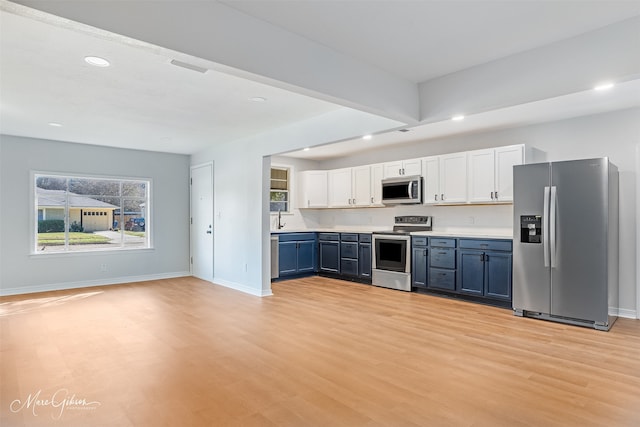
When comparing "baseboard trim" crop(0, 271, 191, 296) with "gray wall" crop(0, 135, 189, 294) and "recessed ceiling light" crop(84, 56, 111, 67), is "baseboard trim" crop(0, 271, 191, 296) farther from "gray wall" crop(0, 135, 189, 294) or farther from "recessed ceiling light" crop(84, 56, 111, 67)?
"recessed ceiling light" crop(84, 56, 111, 67)

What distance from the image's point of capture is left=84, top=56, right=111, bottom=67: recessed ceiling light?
2.94m

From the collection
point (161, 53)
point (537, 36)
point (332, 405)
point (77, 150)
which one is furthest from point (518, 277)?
point (77, 150)

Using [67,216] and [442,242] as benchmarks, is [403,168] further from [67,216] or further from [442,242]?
[67,216]

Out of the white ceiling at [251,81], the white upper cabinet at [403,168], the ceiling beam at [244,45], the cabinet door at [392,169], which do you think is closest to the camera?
the ceiling beam at [244,45]

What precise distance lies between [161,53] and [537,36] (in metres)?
2.53

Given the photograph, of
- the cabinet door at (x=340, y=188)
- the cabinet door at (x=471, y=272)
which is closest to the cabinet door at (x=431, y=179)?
the cabinet door at (x=471, y=272)

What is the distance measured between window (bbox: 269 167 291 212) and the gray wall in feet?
5.77

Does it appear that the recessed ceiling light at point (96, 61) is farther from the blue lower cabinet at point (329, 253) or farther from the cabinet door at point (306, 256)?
the blue lower cabinet at point (329, 253)

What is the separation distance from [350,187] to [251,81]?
14.2ft

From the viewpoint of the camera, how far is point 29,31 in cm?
253

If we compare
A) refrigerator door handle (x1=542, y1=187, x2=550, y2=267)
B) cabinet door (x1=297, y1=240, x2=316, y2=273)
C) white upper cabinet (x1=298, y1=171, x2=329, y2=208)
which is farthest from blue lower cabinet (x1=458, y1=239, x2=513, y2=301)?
white upper cabinet (x1=298, y1=171, x2=329, y2=208)

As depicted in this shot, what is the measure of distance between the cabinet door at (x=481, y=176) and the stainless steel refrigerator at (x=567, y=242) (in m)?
0.75

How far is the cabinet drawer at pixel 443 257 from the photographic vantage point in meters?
5.41

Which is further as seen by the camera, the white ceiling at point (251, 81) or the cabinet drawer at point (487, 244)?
the cabinet drawer at point (487, 244)
